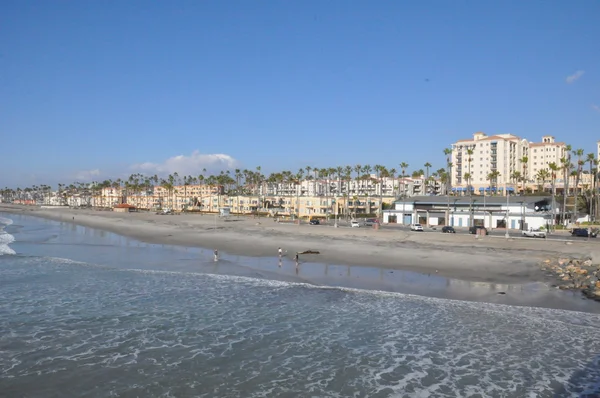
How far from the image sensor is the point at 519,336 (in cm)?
1623

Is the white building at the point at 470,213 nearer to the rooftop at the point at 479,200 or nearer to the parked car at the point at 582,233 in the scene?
the rooftop at the point at 479,200

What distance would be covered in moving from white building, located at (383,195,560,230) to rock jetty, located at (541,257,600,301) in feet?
89.9

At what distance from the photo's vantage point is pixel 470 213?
62156mm

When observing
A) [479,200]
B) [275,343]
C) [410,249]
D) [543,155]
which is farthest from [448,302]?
[543,155]

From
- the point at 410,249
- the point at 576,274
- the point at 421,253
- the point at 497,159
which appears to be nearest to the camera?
the point at 576,274

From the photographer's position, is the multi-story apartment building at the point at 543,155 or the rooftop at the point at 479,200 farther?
the multi-story apartment building at the point at 543,155

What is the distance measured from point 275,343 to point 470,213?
52989mm

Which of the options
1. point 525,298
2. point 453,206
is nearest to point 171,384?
point 525,298

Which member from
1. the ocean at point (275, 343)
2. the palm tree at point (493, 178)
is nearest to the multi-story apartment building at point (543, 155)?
the palm tree at point (493, 178)

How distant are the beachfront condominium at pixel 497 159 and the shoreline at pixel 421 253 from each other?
285ft

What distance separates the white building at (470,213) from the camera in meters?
58.7

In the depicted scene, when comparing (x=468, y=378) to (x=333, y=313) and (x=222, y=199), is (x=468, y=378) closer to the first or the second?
(x=333, y=313)

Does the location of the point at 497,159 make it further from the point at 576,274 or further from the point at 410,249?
the point at 576,274

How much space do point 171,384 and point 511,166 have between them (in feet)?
451
